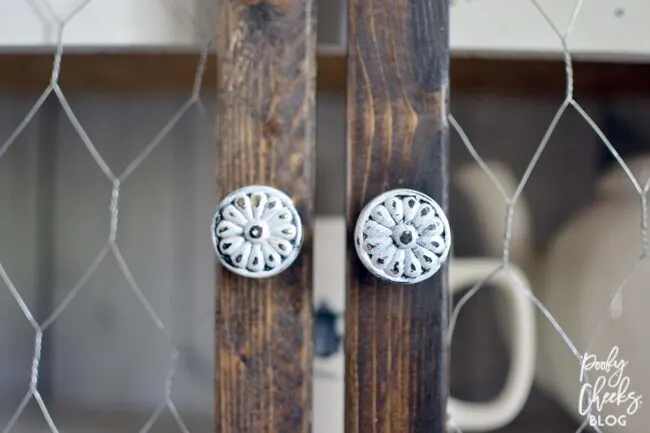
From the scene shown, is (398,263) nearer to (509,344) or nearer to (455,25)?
(455,25)

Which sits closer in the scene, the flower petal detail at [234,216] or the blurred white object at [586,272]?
the flower petal detail at [234,216]

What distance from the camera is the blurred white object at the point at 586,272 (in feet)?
1.57

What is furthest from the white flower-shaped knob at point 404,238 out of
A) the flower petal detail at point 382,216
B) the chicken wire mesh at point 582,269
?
the chicken wire mesh at point 582,269

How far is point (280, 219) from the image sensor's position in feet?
0.97

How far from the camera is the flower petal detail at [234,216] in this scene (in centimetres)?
30

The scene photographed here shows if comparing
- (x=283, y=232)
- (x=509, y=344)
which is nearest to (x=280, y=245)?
(x=283, y=232)

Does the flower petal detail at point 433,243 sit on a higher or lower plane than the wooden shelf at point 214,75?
lower

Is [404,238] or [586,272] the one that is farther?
[586,272]

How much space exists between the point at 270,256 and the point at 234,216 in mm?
27

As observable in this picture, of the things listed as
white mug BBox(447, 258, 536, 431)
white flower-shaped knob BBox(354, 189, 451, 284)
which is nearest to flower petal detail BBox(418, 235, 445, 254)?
white flower-shaped knob BBox(354, 189, 451, 284)

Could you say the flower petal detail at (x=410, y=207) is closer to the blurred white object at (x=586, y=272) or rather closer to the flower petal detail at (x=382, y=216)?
the flower petal detail at (x=382, y=216)

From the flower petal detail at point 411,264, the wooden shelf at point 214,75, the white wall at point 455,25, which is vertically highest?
the white wall at point 455,25

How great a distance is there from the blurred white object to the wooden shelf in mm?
74

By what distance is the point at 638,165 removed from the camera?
1.71 feet
